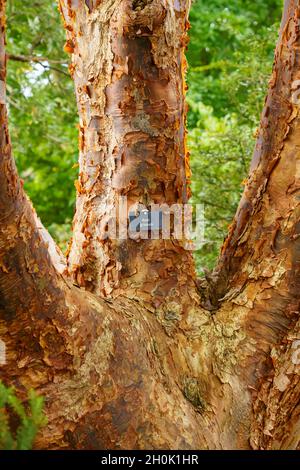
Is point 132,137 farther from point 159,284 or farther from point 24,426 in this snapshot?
point 24,426

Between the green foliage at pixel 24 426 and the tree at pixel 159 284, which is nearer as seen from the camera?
the green foliage at pixel 24 426

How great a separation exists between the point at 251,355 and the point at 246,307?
0.18 metres

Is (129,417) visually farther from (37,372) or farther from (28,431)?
(28,431)

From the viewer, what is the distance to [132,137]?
258 cm

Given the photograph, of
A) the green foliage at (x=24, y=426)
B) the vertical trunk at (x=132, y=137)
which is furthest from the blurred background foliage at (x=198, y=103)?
the green foliage at (x=24, y=426)

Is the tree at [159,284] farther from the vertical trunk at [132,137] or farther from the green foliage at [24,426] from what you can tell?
the green foliage at [24,426]

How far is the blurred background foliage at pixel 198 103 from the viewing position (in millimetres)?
5312

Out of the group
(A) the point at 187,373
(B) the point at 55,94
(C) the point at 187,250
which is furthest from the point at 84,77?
(B) the point at 55,94

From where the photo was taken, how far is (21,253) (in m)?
1.87

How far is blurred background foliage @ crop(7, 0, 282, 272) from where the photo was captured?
531cm

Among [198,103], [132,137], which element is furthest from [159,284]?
[198,103]

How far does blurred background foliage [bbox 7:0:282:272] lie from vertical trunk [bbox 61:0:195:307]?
1140 millimetres

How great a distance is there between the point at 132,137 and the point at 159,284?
0.58m

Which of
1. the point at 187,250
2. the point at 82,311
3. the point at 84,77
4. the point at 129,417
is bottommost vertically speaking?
the point at 129,417
